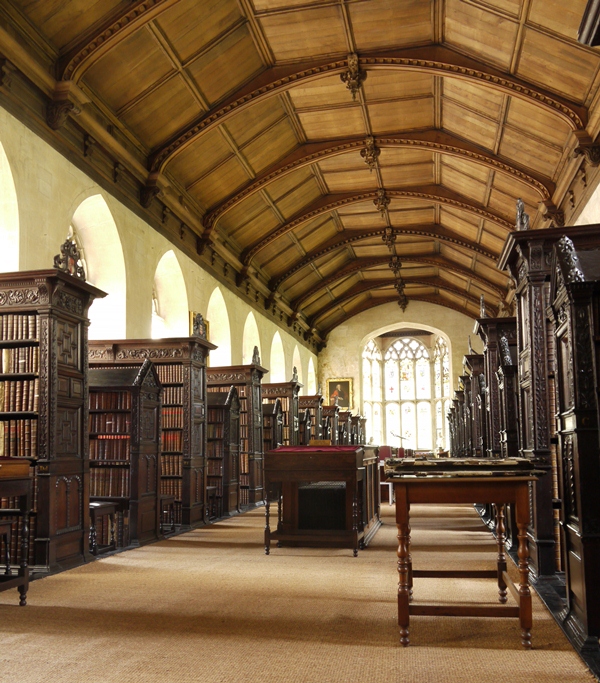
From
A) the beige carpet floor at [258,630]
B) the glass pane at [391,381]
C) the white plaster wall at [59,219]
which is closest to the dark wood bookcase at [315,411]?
the white plaster wall at [59,219]

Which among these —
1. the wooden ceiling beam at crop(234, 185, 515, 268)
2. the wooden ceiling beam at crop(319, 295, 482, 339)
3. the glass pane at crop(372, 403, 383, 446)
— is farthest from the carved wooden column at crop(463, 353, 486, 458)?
the glass pane at crop(372, 403, 383, 446)

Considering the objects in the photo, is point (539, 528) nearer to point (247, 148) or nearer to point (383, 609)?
point (383, 609)

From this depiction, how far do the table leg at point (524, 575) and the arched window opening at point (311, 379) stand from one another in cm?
2309

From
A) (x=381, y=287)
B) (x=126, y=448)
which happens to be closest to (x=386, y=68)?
(x=126, y=448)

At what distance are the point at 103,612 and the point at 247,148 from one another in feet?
35.1

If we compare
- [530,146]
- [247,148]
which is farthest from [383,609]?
[247,148]

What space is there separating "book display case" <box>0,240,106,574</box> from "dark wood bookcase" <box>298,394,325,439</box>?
442 inches

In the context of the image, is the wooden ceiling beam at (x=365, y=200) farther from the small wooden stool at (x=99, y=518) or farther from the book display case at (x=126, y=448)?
the small wooden stool at (x=99, y=518)

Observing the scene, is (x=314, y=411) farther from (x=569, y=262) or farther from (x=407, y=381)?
(x=569, y=262)

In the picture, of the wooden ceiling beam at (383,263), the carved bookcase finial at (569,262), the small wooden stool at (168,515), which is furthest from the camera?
the wooden ceiling beam at (383,263)

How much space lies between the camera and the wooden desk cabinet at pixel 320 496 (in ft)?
22.9

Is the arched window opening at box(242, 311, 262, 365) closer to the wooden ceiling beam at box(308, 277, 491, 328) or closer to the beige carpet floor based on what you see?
the wooden ceiling beam at box(308, 277, 491, 328)

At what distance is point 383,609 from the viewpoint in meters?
4.56

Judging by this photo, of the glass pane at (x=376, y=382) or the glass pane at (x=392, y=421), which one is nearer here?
the glass pane at (x=392, y=421)
